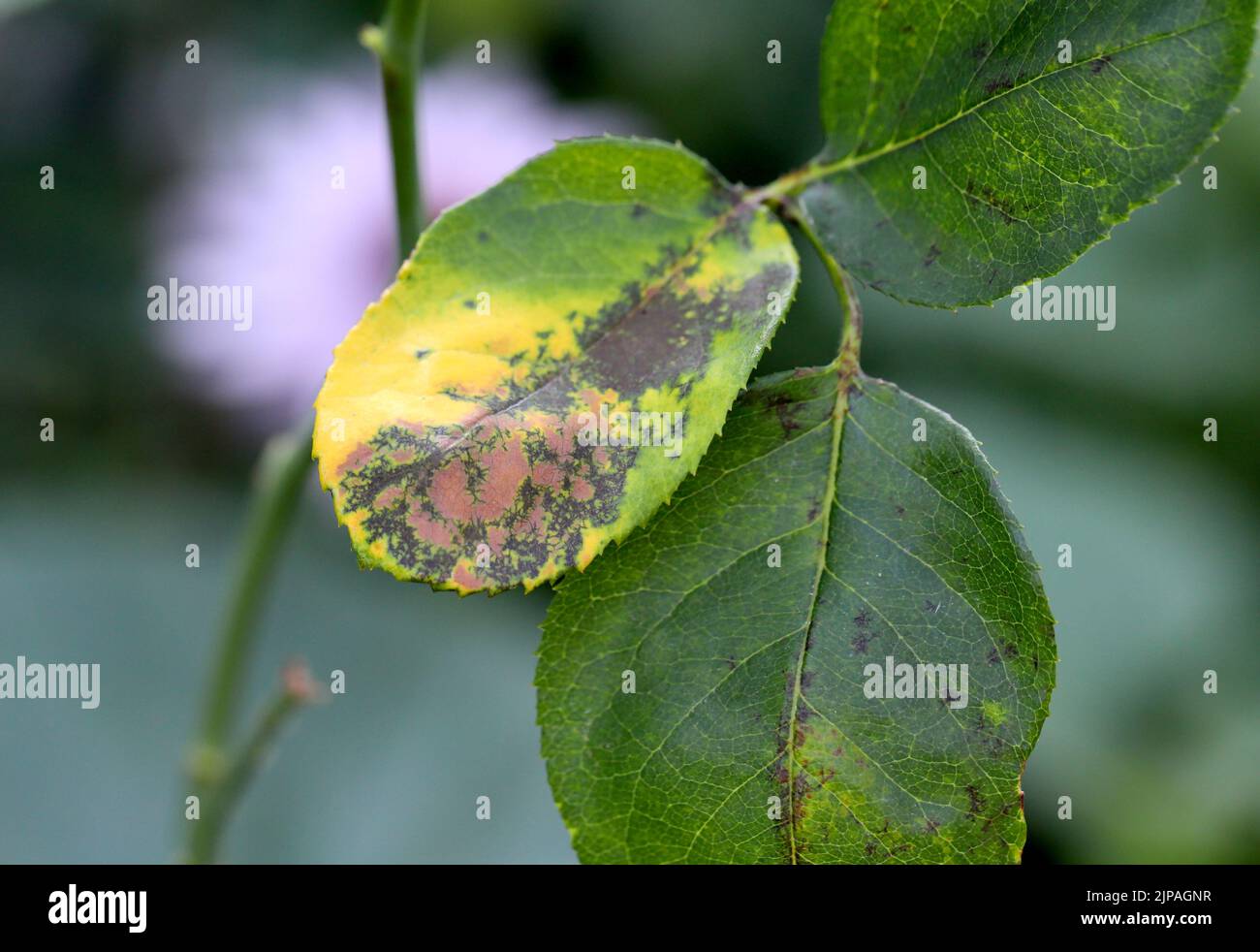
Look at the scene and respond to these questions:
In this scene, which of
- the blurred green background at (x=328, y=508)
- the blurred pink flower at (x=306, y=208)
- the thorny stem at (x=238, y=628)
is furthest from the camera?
the blurred green background at (x=328, y=508)

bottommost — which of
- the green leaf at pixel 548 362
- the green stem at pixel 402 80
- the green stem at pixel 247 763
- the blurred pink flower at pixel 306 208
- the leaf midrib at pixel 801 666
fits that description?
the green stem at pixel 247 763

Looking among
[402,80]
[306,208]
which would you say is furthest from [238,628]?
[306,208]

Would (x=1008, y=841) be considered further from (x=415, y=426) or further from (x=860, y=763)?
(x=415, y=426)

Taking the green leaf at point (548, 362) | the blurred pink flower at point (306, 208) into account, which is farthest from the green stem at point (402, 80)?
the blurred pink flower at point (306, 208)

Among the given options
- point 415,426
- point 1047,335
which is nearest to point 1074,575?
point 1047,335

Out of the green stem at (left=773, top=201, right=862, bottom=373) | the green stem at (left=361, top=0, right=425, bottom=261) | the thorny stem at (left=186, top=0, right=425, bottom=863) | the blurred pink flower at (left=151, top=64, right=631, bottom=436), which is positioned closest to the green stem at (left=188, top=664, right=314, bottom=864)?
the thorny stem at (left=186, top=0, right=425, bottom=863)

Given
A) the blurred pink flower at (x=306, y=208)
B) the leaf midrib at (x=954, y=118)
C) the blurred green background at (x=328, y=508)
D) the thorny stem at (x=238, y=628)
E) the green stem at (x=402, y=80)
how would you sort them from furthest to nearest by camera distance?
the blurred green background at (x=328, y=508)
the blurred pink flower at (x=306, y=208)
the thorny stem at (x=238, y=628)
the green stem at (x=402, y=80)
the leaf midrib at (x=954, y=118)

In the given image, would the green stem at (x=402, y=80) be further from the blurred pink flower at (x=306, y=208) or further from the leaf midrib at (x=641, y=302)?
the blurred pink flower at (x=306, y=208)
